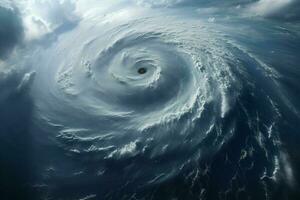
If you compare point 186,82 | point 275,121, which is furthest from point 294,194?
point 186,82

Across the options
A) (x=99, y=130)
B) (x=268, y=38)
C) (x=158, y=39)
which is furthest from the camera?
(x=158, y=39)

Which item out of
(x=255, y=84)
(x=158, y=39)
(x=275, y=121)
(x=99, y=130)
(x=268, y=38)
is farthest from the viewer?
(x=158, y=39)

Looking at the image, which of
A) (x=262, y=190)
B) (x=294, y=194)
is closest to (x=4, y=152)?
(x=262, y=190)

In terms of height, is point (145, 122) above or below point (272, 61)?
below

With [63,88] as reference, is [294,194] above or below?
below

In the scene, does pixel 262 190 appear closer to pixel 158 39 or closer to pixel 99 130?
pixel 99 130

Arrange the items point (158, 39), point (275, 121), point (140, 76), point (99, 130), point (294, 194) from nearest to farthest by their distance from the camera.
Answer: point (294, 194), point (275, 121), point (99, 130), point (140, 76), point (158, 39)

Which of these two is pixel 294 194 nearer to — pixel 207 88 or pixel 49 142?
pixel 207 88

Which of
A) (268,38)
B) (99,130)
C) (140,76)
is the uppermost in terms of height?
(268,38)

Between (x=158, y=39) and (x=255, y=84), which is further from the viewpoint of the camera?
(x=158, y=39)
